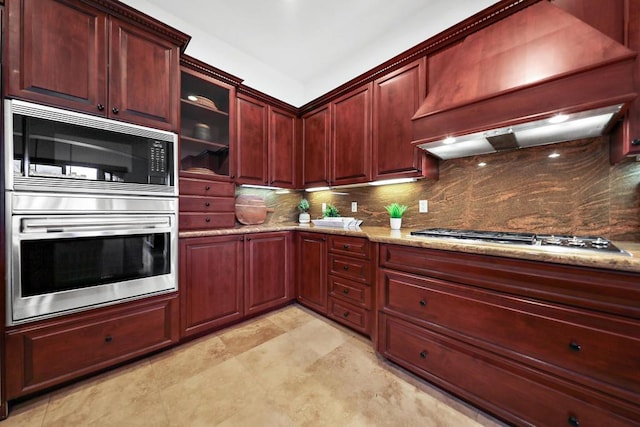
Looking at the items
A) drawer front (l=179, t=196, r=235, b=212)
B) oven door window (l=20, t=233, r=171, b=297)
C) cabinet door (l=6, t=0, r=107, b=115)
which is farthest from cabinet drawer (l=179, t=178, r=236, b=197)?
cabinet door (l=6, t=0, r=107, b=115)

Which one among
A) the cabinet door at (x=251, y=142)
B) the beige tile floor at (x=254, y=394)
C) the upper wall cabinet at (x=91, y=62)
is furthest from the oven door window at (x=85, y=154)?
the beige tile floor at (x=254, y=394)

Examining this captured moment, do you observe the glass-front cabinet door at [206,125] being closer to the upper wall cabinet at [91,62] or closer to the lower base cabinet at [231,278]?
the upper wall cabinet at [91,62]

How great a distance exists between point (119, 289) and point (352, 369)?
1763 mm

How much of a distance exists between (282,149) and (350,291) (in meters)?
1.89

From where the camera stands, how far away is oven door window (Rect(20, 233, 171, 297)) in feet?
4.48

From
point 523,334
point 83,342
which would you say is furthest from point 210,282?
point 523,334

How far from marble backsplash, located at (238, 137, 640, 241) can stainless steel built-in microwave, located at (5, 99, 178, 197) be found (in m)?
2.26

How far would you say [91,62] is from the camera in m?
1.54

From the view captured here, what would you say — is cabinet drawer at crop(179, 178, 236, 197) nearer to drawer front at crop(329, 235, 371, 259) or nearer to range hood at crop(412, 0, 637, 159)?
drawer front at crop(329, 235, 371, 259)

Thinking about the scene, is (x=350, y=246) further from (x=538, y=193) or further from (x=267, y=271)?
(x=538, y=193)

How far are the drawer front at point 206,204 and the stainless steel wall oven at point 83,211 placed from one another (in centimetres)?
22

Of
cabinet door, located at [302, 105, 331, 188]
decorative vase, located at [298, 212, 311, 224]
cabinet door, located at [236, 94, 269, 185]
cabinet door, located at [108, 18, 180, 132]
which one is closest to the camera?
cabinet door, located at [108, 18, 180, 132]

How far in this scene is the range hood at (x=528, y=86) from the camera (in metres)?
1.14

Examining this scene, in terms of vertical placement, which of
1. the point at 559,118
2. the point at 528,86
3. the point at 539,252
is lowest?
the point at 539,252
